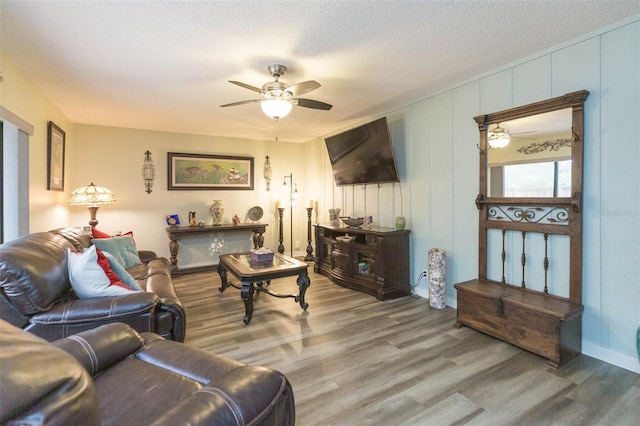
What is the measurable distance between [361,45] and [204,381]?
2458 mm

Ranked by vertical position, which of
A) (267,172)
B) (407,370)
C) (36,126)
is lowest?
(407,370)

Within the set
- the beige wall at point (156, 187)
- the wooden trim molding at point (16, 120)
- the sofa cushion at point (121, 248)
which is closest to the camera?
the wooden trim molding at point (16, 120)

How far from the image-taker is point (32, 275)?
1733 millimetres

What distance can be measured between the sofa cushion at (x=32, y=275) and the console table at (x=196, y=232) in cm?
290

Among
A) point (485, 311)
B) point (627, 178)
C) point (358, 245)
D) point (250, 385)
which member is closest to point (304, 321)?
point (358, 245)

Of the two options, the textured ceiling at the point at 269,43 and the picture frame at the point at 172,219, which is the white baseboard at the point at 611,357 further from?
the picture frame at the point at 172,219

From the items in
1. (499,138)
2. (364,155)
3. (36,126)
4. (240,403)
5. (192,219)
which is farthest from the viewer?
(192,219)

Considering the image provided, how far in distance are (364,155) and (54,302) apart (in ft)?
11.7

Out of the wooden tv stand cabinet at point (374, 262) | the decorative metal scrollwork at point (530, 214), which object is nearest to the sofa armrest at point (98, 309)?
the wooden tv stand cabinet at point (374, 262)

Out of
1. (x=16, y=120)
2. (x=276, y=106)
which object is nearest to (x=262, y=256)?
(x=276, y=106)

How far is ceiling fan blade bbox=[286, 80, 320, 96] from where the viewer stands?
252cm

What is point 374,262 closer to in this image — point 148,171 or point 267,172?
point 267,172

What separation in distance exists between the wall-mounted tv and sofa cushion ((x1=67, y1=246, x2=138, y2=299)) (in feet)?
10.2

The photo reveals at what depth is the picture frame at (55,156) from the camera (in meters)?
3.51
